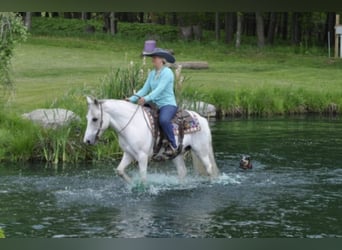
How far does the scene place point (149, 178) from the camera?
29.7ft

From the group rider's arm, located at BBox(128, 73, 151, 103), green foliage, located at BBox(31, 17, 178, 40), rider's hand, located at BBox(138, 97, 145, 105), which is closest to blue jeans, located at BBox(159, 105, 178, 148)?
rider's arm, located at BBox(128, 73, 151, 103)

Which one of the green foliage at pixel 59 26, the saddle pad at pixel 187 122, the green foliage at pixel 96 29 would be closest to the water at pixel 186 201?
the saddle pad at pixel 187 122

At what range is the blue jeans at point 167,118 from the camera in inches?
305

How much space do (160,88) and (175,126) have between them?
0.81m

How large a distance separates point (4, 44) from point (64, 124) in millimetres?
1608

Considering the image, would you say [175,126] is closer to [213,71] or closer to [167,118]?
[167,118]

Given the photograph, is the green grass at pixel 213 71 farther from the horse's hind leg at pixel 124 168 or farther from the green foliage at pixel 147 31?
the horse's hind leg at pixel 124 168

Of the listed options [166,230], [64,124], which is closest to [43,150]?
[64,124]

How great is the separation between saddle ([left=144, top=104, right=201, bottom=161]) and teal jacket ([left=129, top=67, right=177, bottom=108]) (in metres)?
0.13

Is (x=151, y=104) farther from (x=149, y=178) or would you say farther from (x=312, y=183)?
(x=312, y=183)

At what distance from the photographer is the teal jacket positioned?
7363mm

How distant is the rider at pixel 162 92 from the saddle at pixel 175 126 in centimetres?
7

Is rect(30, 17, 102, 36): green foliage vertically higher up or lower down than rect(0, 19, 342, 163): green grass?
higher up

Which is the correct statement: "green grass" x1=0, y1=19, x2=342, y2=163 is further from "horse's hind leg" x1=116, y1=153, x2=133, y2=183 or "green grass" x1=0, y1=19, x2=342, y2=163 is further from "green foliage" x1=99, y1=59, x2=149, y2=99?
"horse's hind leg" x1=116, y1=153, x2=133, y2=183
